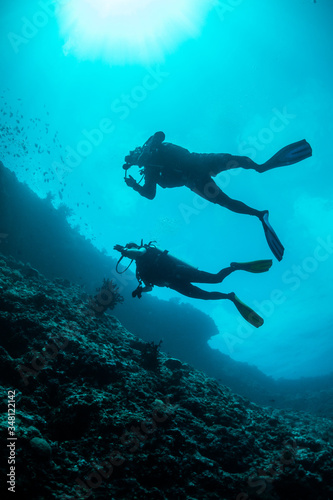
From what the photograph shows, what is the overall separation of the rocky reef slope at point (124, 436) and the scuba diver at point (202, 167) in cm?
378

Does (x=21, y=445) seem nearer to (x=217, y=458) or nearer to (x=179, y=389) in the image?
(x=217, y=458)

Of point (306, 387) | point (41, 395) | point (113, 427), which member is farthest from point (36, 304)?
point (306, 387)

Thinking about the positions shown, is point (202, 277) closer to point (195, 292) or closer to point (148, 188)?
point (195, 292)

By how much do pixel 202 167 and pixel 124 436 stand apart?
217 inches

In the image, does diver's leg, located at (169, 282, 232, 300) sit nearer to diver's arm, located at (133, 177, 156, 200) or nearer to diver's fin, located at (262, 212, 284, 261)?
diver's fin, located at (262, 212, 284, 261)

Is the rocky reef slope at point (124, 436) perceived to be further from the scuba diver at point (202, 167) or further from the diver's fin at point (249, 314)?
the scuba diver at point (202, 167)

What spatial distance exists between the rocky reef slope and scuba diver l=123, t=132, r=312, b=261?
149 inches

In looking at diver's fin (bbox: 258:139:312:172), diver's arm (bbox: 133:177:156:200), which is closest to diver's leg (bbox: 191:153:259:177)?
diver's fin (bbox: 258:139:312:172)

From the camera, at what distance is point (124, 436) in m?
3.49

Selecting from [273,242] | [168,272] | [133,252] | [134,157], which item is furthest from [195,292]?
[134,157]

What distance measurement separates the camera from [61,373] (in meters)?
4.45

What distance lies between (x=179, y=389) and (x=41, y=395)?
281cm

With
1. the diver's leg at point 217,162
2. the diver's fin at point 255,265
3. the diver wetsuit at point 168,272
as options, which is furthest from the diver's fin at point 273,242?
the diver's leg at point 217,162

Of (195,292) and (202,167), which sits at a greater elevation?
(202,167)
